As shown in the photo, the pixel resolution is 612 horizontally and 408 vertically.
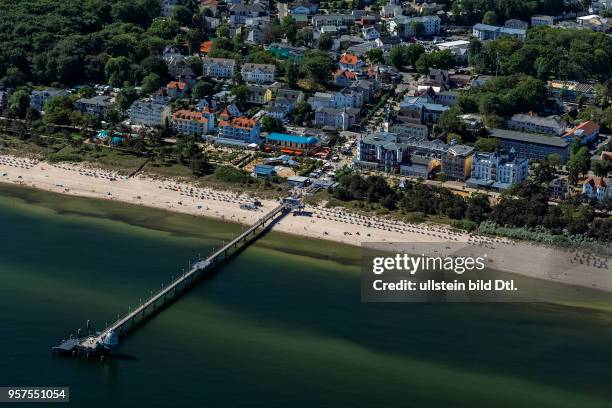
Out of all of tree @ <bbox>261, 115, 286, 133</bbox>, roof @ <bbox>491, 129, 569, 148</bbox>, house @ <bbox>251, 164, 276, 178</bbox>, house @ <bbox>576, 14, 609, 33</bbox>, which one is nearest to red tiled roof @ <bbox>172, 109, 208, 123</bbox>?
tree @ <bbox>261, 115, 286, 133</bbox>

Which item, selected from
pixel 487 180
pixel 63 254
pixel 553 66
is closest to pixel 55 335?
pixel 63 254

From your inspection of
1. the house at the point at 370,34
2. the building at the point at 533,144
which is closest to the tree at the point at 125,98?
the house at the point at 370,34

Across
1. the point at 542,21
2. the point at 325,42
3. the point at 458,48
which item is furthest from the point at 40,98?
the point at 542,21

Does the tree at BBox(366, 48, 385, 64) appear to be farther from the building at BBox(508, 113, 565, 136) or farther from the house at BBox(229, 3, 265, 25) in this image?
the building at BBox(508, 113, 565, 136)

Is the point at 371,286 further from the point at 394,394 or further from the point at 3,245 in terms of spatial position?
the point at 3,245

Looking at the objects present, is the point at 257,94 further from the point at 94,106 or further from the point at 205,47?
the point at 205,47

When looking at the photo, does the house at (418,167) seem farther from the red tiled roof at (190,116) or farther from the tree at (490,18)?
Answer: the tree at (490,18)
